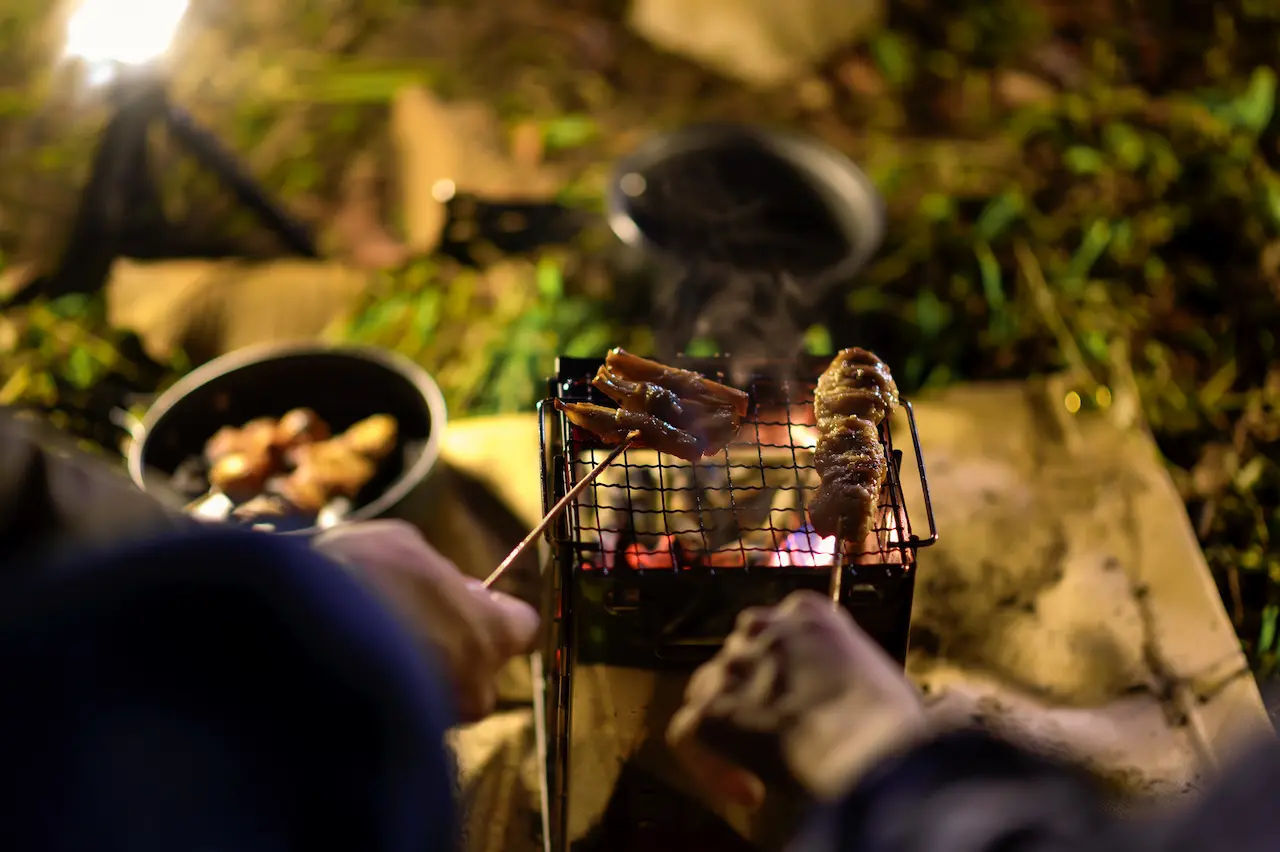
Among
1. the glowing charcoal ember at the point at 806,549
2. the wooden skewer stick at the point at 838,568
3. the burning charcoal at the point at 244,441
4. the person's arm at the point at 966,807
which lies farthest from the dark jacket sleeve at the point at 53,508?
the burning charcoal at the point at 244,441

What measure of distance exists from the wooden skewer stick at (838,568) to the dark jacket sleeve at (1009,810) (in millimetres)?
533

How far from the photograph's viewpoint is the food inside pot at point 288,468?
10.6 feet

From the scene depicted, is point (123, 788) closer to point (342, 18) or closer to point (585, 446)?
point (585, 446)

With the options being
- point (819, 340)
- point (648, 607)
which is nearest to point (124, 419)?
point (648, 607)

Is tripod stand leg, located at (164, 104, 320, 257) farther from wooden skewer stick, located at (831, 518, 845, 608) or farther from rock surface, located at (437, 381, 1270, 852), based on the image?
wooden skewer stick, located at (831, 518, 845, 608)

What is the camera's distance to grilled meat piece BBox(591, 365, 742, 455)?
2289mm

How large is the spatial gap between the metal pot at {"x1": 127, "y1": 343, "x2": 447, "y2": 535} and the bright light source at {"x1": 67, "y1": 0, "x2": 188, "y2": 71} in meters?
1.22

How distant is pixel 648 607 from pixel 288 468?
6.22 ft

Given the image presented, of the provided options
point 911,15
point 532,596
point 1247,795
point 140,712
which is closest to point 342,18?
point 911,15

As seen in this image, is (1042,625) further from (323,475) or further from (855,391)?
(323,475)

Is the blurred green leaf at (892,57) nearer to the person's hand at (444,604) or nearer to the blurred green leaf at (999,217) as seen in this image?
the blurred green leaf at (999,217)

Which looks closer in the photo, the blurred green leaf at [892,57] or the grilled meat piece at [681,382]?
the grilled meat piece at [681,382]

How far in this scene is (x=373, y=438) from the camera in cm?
344

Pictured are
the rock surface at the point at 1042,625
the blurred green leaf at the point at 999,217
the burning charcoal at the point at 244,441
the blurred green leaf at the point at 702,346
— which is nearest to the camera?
the rock surface at the point at 1042,625
